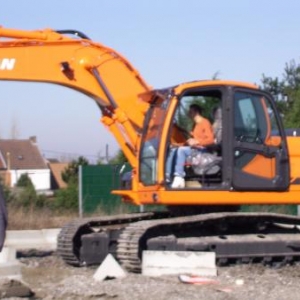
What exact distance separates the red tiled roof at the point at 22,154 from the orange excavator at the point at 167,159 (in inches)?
2069

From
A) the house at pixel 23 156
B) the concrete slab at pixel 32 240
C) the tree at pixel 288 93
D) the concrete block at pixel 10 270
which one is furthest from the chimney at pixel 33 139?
the concrete block at pixel 10 270

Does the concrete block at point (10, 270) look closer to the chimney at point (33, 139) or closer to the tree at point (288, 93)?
the tree at point (288, 93)

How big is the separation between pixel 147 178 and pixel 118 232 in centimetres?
92

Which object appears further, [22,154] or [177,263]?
[22,154]

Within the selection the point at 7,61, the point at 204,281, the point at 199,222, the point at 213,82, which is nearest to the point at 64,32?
the point at 7,61

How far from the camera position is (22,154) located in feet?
236

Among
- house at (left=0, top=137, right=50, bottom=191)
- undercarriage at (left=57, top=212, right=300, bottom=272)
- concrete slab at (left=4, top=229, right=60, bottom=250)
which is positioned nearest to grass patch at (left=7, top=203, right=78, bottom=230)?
concrete slab at (left=4, top=229, right=60, bottom=250)

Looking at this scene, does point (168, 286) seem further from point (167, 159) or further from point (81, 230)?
point (81, 230)

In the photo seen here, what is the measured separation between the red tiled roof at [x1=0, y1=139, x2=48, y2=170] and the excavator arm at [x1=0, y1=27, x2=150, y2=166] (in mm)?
52465

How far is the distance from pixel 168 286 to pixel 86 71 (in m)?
4.27

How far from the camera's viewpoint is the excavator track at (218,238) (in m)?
12.8

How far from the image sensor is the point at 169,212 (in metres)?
14.1

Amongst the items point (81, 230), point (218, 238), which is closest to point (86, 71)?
point (81, 230)

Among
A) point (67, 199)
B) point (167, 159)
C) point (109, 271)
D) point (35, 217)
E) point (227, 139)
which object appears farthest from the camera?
point (67, 199)
